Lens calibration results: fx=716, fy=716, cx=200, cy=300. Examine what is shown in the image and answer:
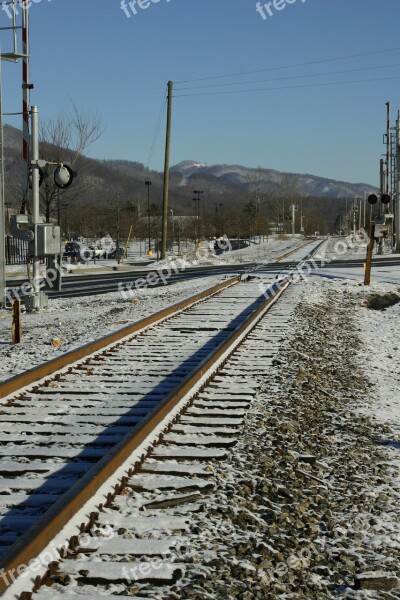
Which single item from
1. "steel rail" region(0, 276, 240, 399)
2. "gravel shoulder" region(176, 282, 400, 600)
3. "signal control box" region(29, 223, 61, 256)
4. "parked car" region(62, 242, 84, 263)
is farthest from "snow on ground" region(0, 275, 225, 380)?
"parked car" region(62, 242, 84, 263)

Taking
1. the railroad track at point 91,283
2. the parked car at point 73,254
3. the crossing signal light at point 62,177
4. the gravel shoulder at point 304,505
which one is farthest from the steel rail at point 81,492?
the parked car at point 73,254

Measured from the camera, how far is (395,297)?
73.6 feet

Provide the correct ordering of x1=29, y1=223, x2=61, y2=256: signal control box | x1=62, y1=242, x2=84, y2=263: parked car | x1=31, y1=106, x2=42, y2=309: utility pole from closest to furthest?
x1=29, y1=223, x2=61, y2=256: signal control box
x1=31, y1=106, x2=42, y2=309: utility pole
x1=62, y1=242, x2=84, y2=263: parked car

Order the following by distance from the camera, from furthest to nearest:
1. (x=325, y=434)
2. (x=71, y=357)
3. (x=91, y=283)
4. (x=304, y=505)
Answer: (x=91, y=283) < (x=71, y=357) < (x=325, y=434) < (x=304, y=505)

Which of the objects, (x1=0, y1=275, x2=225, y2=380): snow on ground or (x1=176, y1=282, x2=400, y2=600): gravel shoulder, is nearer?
(x1=176, y1=282, x2=400, y2=600): gravel shoulder

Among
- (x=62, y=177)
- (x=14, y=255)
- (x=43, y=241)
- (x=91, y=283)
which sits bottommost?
(x=91, y=283)

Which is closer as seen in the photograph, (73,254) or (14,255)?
(73,254)

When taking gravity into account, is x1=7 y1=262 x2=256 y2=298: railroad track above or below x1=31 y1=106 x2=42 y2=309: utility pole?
below

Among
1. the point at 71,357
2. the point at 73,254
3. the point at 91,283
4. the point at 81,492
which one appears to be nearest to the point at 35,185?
the point at 71,357

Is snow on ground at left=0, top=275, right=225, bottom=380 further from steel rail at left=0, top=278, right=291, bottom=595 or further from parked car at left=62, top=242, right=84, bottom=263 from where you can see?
parked car at left=62, top=242, right=84, bottom=263

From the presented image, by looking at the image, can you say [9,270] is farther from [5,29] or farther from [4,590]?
[4,590]

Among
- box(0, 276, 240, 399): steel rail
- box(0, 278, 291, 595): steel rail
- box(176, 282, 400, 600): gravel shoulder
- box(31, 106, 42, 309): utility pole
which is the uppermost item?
box(31, 106, 42, 309): utility pole

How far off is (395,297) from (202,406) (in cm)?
1614

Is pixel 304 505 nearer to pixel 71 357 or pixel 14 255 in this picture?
pixel 71 357
